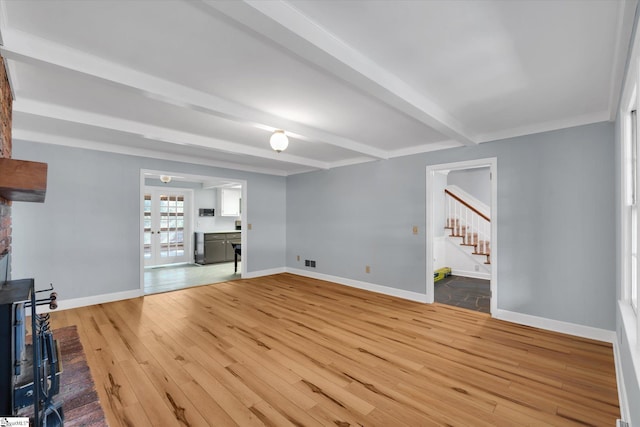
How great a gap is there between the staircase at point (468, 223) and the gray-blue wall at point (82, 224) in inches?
233

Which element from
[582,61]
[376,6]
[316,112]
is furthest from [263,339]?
[582,61]

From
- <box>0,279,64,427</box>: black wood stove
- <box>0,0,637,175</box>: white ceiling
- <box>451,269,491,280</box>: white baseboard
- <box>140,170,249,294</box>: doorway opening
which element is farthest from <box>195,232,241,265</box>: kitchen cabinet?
<box>451,269,491,280</box>: white baseboard

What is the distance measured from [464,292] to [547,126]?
2.96 m

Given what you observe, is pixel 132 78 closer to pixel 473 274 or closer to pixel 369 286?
pixel 369 286

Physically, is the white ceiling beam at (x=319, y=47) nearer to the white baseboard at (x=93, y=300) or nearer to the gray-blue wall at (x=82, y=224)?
the gray-blue wall at (x=82, y=224)

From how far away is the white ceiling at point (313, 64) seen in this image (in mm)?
1588

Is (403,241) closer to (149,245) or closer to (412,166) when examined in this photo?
(412,166)

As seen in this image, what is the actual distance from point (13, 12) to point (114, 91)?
1.01 metres

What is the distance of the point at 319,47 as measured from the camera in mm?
1697

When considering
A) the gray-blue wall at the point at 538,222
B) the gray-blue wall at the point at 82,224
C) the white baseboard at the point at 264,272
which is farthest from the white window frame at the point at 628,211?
the gray-blue wall at the point at 82,224

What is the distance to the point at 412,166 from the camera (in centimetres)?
469

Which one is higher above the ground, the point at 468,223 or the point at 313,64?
the point at 313,64

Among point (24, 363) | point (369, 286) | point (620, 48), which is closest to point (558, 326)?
point (369, 286)

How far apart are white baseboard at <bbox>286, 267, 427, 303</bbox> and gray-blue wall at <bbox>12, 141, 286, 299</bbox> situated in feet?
10.6
